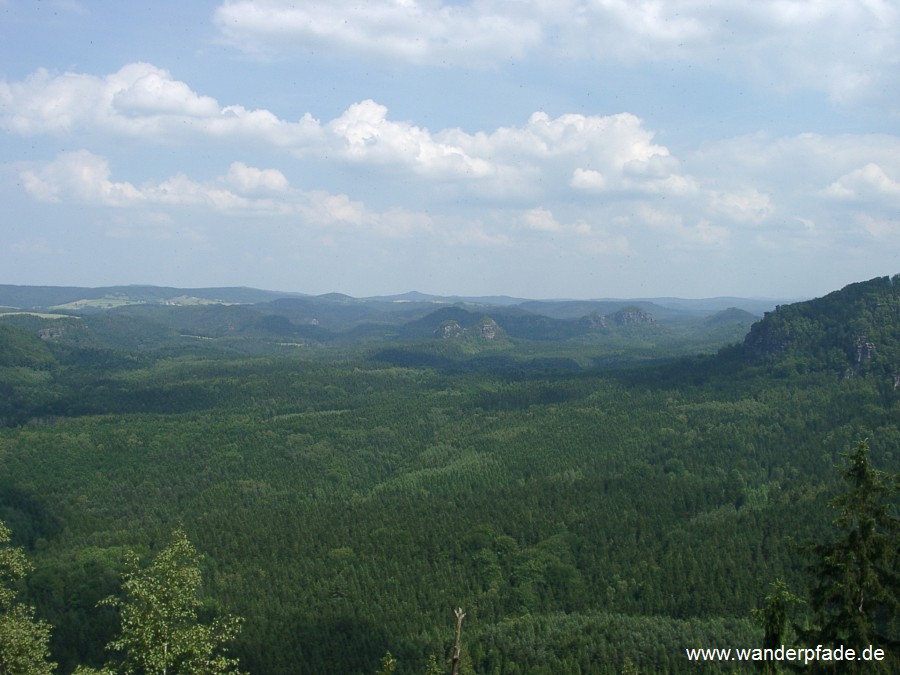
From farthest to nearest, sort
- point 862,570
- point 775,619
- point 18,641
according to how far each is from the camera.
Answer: point 18,641 → point 775,619 → point 862,570

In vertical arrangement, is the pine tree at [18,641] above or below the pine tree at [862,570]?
below

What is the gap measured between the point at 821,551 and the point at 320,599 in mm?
103552

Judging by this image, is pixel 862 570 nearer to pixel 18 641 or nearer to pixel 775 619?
pixel 775 619

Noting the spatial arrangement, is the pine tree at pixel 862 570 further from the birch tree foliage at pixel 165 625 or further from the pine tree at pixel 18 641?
the pine tree at pixel 18 641

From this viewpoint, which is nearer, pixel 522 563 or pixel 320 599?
pixel 320 599

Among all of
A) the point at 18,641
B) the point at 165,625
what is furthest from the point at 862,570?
the point at 18,641

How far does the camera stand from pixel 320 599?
4754 inches

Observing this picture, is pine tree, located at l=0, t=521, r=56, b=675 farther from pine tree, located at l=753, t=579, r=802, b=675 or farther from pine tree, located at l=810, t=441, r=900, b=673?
pine tree, located at l=810, t=441, r=900, b=673

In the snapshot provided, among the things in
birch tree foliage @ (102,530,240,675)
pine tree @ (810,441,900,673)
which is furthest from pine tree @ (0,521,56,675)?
pine tree @ (810,441,900,673)

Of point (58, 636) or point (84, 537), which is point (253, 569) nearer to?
point (58, 636)

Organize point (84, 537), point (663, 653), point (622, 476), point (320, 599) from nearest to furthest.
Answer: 1. point (663, 653)
2. point (320, 599)
3. point (84, 537)
4. point (622, 476)

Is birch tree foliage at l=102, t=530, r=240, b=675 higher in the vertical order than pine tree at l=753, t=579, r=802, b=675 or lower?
lower

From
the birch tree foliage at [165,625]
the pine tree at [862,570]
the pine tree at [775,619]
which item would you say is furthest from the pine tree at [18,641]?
the pine tree at [862,570]

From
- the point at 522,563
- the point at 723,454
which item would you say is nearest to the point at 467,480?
the point at 522,563
